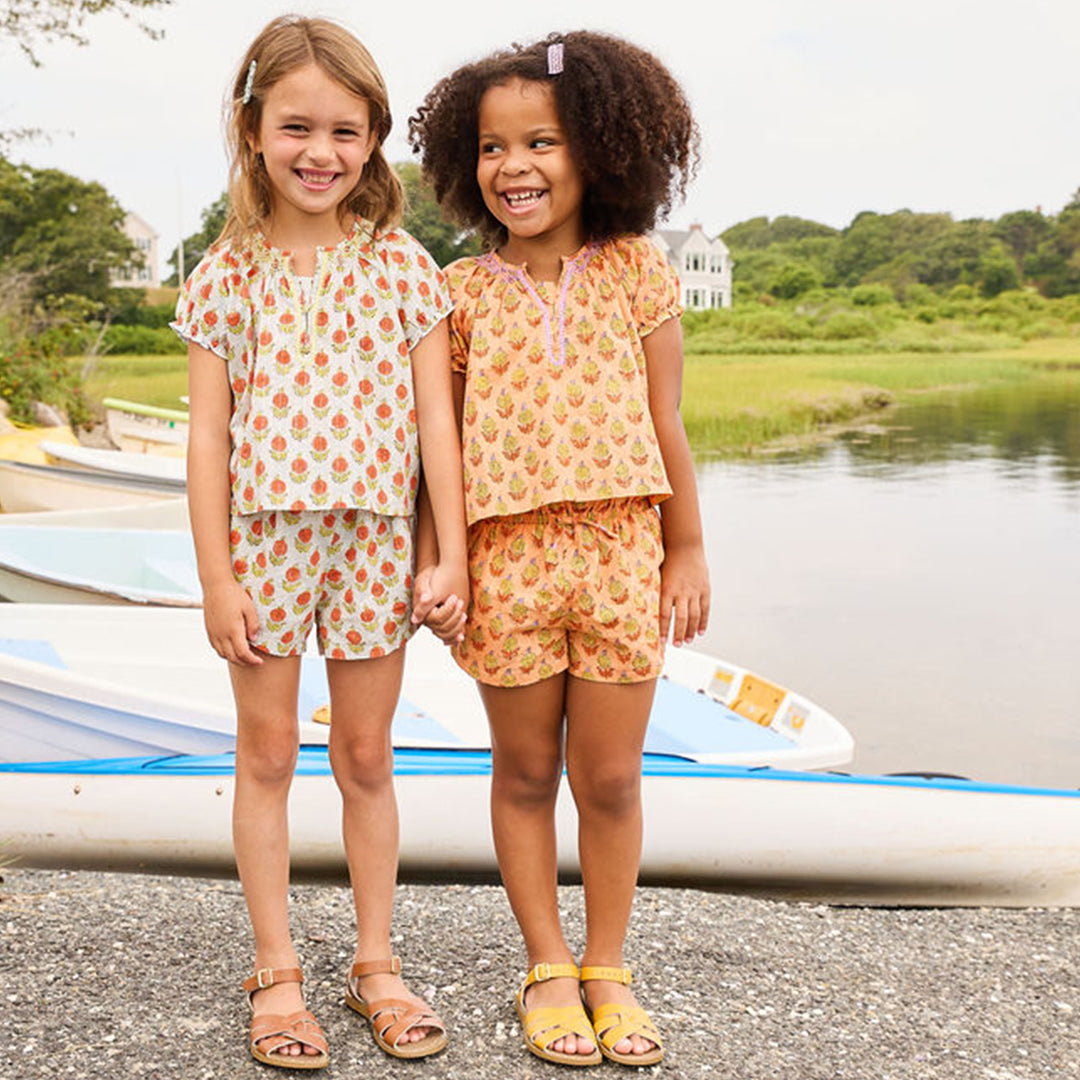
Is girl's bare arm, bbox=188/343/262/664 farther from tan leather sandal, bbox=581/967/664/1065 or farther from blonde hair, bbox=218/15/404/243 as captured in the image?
tan leather sandal, bbox=581/967/664/1065

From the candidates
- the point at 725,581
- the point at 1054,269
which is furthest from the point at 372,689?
the point at 1054,269

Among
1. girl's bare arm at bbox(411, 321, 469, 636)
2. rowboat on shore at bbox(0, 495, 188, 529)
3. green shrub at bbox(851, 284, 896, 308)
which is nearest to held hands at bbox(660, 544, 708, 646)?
girl's bare arm at bbox(411, 321, 469, 636)

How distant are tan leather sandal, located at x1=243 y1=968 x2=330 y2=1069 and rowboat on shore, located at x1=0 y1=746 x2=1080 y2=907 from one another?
1.63 metres

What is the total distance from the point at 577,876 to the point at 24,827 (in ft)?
5.19

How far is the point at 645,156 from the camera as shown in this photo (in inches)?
85.8

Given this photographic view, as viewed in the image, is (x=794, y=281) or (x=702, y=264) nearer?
(x=794, y=281)

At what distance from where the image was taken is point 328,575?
2148 mm

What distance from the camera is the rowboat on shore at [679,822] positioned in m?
3.88

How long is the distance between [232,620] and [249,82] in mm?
829

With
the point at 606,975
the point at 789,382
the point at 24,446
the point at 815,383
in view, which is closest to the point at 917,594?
the point at 24,446

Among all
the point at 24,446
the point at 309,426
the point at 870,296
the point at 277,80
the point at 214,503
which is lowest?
the point at 24,446

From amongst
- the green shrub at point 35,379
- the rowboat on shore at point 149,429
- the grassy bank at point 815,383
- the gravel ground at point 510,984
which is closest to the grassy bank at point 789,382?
the grassy bank at point 815,383

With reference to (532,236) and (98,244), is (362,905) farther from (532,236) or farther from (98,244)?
(98,244)

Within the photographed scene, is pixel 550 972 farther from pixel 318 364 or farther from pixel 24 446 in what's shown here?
pixel 24 446
